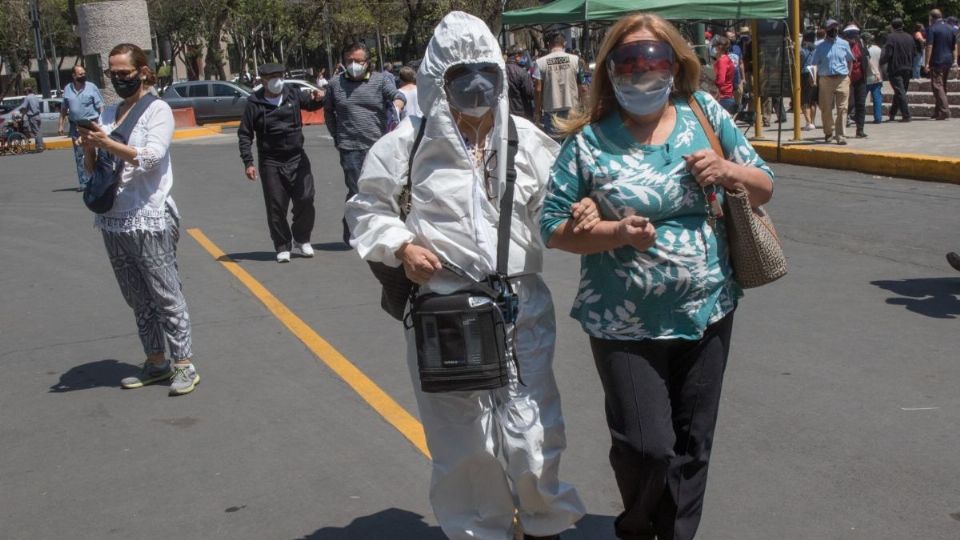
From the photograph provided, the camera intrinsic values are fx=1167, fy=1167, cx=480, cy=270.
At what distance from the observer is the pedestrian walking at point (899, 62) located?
19188 mm

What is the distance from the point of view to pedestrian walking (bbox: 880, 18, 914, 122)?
19.2 m

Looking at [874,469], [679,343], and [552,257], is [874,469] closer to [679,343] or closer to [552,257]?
[679,343]

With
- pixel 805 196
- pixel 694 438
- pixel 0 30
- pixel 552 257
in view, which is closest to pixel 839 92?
pixel 805 196

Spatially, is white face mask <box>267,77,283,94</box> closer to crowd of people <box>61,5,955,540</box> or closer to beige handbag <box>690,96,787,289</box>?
crowd of people <box>61,5,955,540</box>

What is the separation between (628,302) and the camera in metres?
3.49

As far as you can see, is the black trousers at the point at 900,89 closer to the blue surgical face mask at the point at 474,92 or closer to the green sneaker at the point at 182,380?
the green sneaker at the point at 182,380

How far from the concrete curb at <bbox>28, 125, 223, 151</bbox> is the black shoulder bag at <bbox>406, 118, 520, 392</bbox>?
2589 centimetres

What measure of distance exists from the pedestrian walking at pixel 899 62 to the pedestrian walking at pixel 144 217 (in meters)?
15.6

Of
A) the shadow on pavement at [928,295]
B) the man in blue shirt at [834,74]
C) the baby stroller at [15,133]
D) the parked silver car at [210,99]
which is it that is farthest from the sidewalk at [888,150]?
the parked silver car at [210,99]

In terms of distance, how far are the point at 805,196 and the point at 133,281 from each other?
8.64m

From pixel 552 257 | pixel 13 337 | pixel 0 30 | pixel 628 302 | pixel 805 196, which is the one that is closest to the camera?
pixel 628 302

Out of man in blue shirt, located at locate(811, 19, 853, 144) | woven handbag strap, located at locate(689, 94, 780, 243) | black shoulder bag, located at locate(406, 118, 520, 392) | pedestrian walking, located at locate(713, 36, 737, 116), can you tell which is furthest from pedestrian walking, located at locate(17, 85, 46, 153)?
woven handbag strap, located at locate(689, 94, 780, 243)

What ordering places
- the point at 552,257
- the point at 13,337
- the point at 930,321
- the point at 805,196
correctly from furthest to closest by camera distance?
1. the point at 805,196
2. the point at 552,257
3. the point at 13,337
4. the point at 930,321

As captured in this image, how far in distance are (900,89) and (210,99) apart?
2241 cm
